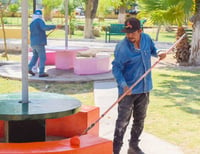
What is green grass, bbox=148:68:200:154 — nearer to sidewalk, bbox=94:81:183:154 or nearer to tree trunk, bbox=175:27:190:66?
sidewalk, bbox=94:81:183:154

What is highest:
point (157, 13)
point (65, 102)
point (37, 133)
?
point (157, 13)

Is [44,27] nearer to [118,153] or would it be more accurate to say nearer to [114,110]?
[114,110]

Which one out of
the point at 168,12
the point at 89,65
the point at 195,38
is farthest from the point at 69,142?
the point at 195,38

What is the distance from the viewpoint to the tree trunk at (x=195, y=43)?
1256 cm

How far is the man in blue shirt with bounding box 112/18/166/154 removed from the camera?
4.57m

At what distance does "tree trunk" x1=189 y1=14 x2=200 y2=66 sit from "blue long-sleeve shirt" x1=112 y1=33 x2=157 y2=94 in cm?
813

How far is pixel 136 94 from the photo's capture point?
15.4 feet

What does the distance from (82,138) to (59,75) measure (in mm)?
6416

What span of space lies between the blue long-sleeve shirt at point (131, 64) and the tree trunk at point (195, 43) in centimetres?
813

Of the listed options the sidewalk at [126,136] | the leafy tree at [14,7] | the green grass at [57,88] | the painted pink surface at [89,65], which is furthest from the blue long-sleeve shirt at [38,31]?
the leafy tree at [14,7]

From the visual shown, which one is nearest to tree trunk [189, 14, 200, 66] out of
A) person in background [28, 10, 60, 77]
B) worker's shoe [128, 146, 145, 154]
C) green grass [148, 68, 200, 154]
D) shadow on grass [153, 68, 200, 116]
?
shadow on grass [153, 68, 200, 116]

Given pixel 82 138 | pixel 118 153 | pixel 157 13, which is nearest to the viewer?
pixel 82 138

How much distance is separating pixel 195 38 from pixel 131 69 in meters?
8.39

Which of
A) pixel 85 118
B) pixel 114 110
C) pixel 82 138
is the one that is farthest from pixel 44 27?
pixel 82 138
